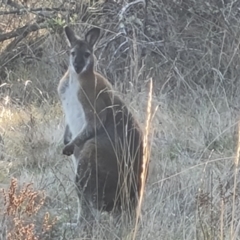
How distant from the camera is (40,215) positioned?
424 cm

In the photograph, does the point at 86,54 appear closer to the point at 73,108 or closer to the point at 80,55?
the point at 80,55

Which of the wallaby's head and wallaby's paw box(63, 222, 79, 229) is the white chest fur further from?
wallaby's paw box(63, 222, 79, 229)

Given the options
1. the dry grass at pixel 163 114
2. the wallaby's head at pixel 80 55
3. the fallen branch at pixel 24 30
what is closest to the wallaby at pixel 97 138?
the wallaby's head at pixel 80 55

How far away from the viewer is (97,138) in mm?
4523

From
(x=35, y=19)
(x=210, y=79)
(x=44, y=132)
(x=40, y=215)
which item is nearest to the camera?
(x=40, y=215)

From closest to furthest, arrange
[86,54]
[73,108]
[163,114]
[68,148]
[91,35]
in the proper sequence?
Answer: 1. [68,148]
2. [73,108]
3. [86,54]
4. [91,35]
5. [163,114]

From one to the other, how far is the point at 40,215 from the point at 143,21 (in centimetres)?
357

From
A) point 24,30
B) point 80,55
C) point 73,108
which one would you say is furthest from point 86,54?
point 24,30

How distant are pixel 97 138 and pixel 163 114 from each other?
1599 millimetres

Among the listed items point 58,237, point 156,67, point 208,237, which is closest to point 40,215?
point 58,237

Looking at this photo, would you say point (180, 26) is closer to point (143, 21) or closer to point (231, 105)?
point (143, 21)

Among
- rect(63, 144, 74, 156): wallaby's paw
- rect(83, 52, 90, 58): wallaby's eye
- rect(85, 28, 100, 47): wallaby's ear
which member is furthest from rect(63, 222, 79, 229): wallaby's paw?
rect(85, 28, 100, 47): wallaby's ear

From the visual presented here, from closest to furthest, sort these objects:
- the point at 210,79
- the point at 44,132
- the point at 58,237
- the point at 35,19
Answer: the point at 58,237
the point at 44,132
the point at 210,79
the point at 35,19

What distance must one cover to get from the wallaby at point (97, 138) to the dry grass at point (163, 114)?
0.14 metres
